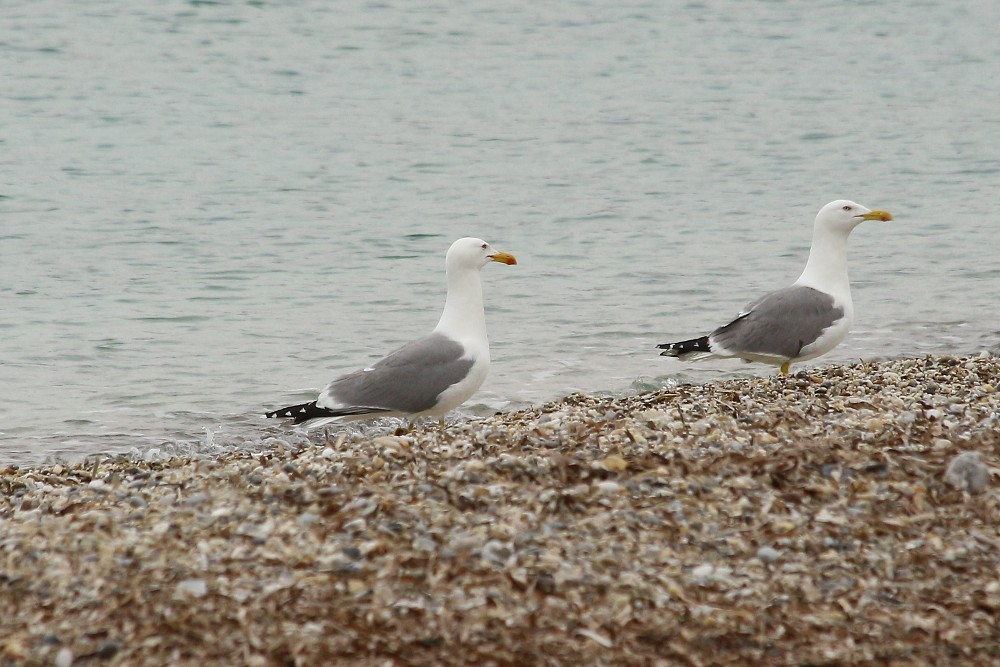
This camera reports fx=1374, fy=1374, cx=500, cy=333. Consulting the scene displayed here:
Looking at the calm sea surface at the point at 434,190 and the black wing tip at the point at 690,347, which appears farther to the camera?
the calm sea surface at the point at 434,190

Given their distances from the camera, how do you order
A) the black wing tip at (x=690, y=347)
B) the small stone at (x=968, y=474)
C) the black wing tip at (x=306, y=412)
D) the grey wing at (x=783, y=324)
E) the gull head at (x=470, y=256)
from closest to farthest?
the small stone at (x=968, y=474) < the black wing tip at (x=306, y=412) < the gull head at (x=470, y=256) < the grey wing at (x=783, y=324) < the black wing tip at (x=690, y=347)

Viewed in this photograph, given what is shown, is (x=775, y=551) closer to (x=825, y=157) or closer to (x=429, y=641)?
(x=429, y=641)

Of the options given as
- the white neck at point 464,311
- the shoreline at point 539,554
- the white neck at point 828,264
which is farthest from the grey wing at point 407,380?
the white neck at point 828,264

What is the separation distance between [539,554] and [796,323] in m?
4.79

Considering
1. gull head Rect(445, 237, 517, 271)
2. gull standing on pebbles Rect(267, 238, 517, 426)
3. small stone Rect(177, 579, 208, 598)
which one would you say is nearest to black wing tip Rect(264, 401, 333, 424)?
gull standing on pebbles Rect(267, 238, 517, 426)

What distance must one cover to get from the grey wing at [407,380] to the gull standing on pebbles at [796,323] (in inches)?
74.7

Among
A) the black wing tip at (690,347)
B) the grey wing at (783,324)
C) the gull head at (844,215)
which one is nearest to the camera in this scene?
the grey wing at (783,324)

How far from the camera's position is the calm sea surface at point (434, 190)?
1123 cm

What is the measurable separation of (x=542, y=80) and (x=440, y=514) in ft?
69.7

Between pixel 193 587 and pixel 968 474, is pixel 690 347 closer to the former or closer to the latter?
pixel 968 474

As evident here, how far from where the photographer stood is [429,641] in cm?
450

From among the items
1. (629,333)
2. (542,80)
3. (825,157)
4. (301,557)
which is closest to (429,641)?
(301,557)

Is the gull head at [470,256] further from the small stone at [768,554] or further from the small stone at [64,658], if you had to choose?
the small stone at [64,658]

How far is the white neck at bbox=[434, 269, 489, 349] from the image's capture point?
341 inches
